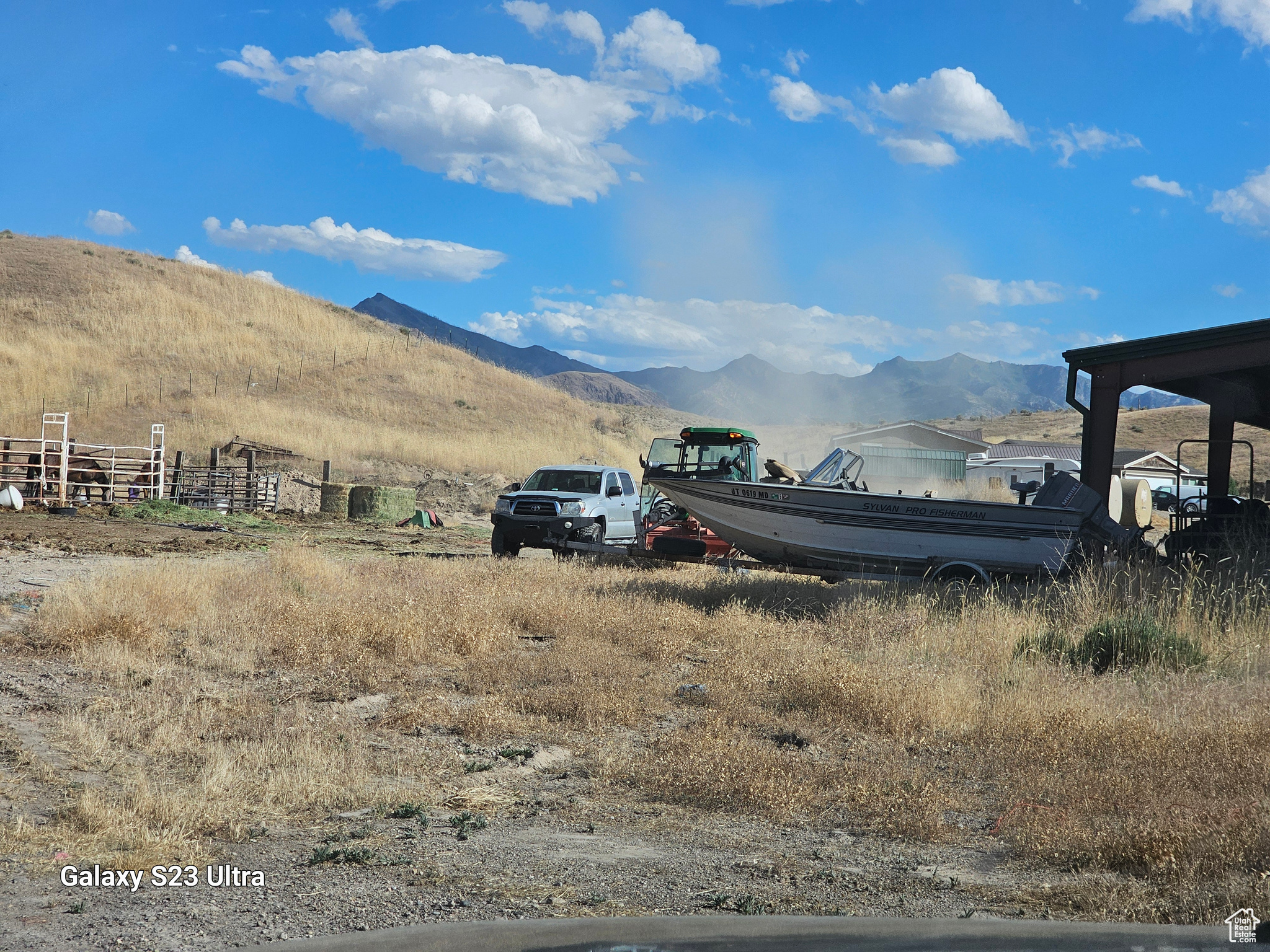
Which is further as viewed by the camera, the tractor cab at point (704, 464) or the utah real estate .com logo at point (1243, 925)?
the tractor cab at point (704, 464)

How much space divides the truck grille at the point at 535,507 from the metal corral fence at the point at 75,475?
1538 cm

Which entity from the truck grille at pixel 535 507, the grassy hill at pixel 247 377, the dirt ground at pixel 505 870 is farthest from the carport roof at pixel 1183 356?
the grassy hill at pixel 247 377

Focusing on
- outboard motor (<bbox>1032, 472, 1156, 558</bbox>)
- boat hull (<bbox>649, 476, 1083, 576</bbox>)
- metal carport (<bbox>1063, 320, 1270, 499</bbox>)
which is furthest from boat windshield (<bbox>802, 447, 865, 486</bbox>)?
metal carport (<bbox>1063, 320, 1270, 499</bbox>)

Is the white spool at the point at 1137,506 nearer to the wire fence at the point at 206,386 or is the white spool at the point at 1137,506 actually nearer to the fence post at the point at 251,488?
the fence post at the point at 251,488

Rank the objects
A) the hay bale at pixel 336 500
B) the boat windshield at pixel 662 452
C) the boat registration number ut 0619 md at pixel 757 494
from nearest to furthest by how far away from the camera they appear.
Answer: the boat registration number ut 0619 md at pixel 757 494, the boat windshield at pixel 662 452, the hay bale at pixel 336 500

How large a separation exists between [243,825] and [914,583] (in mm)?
8940

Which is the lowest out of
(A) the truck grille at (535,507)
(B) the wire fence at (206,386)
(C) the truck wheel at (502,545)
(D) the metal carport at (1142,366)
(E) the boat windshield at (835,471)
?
(C) the truck wheel at (502,545)

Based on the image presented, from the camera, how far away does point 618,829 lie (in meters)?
5.21

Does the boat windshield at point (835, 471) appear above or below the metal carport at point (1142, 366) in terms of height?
below

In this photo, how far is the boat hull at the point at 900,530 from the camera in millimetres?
11945

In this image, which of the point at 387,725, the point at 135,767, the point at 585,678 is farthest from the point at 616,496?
the point at 135,767

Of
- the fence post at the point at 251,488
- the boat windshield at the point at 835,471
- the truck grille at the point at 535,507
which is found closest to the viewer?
the boat windshield at the point at 835,471

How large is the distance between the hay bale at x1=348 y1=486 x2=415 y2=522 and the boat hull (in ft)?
63.4

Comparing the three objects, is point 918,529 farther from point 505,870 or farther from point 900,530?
point 505,870
